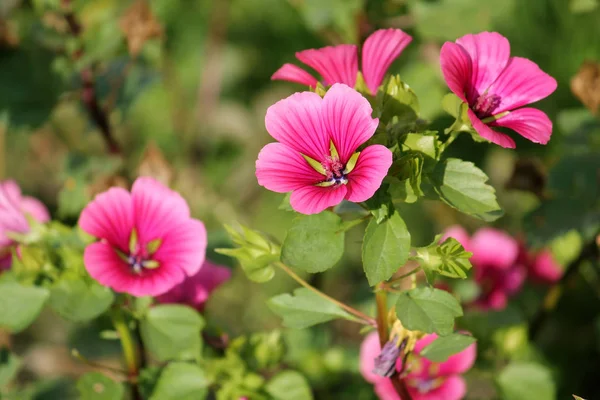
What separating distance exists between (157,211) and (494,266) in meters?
0.81

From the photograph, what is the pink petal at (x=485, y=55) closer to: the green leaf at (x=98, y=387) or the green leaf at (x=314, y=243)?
the green leaf at (x=314, y=243)

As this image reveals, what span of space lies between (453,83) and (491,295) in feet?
2.59

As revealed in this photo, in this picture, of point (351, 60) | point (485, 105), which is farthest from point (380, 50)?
point (485, 105)

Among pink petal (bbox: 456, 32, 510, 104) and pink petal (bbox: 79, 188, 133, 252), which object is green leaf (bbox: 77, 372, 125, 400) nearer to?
pink petal (bbox: 79, 188, 133, 252)

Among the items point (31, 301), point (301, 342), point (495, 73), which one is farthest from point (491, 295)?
point (31, 301)

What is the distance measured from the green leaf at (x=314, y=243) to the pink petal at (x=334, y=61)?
19 centimetres

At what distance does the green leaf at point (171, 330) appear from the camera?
1.06m

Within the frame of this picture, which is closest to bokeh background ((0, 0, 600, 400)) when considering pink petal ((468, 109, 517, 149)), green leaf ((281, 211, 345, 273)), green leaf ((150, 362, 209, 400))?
green leaf ((150, 362, 209, 400))

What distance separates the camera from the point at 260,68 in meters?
2.60

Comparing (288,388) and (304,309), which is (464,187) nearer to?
(304,309)

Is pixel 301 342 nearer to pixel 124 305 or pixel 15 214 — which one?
pixel 124 305

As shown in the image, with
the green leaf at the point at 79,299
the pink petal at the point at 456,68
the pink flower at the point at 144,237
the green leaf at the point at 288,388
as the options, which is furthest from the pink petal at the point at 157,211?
the pink petal at the point at 456,68

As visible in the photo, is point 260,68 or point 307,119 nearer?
point 307,119

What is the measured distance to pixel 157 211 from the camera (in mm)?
1066
